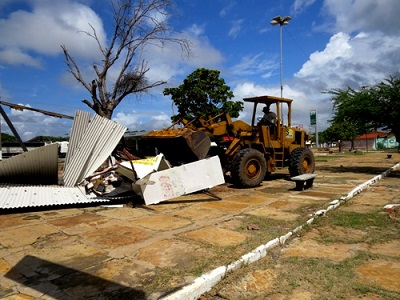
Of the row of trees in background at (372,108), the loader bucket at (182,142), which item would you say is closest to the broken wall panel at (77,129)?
the loader bucket at (182,142)

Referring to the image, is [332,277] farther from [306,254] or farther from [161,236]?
[161,236]

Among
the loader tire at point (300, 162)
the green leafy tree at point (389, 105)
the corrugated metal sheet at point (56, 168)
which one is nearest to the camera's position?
the corrugated metal sheet at point (56, 168)

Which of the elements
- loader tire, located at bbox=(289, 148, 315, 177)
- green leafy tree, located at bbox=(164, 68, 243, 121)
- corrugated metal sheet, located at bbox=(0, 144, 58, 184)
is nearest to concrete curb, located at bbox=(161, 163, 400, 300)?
corrugated metal sheet, located at bbox=(0, 144, 58, 184)

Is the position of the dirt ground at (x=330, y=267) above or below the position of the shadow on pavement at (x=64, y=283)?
below

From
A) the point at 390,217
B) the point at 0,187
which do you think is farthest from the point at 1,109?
the point at 390,217

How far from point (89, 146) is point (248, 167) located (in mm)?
4234

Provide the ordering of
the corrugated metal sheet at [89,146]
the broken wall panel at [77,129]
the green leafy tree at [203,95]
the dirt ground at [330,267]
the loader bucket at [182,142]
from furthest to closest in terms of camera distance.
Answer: the green leafy tree at [203,95] → the loader bucket at [182,142] → the corrugated metal sheet at [89,146] → the broken wall panel at [77,129] → the dirt ground at [330,267]

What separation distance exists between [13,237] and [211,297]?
10.3 ft

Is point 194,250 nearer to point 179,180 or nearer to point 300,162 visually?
point 179,180

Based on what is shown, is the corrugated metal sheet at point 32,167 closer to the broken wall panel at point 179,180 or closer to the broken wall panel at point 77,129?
the broken wall panel at point 77,129

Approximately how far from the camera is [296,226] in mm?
4730

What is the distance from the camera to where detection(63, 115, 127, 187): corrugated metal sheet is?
269 inches

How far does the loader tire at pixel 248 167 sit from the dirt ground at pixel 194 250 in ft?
6.10

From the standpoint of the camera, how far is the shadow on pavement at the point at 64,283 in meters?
2.68
